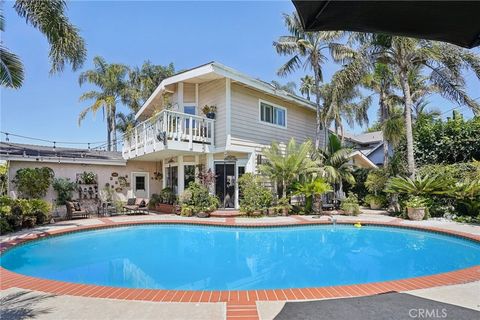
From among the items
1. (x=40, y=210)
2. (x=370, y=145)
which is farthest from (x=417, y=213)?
(x=370, y=145)

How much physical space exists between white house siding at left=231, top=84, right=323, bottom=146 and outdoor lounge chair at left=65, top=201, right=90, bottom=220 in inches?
328

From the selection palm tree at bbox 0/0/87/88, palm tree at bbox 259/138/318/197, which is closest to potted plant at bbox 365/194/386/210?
palm tree at bbox 259/138/318/197

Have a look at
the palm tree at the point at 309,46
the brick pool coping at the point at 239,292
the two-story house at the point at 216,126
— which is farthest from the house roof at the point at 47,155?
the palm tree at the point at 309,46

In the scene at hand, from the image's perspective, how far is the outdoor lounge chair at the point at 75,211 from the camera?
49.2 ft

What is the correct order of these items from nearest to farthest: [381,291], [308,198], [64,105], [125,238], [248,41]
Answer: [381,291], [125,238], [248,41], [308,198], [64,105]

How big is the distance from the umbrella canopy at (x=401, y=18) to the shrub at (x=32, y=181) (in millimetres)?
16645

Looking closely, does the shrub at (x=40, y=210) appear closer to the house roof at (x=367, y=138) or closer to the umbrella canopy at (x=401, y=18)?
the umbrella canopy at (x=401, y=18)

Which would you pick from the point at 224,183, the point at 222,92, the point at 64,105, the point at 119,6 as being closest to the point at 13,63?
the point at 119,6

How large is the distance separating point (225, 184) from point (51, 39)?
956cm

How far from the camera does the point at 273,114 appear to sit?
18.0 metres

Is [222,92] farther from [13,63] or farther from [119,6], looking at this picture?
[13,63]

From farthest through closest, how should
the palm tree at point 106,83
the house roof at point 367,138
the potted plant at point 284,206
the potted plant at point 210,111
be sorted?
1. the house roof at point 367,138
2. the palm tree at point 106,83
3. the potted plant at point 210,111
4. the potted plant at point 284,206

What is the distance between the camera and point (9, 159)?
14.9m

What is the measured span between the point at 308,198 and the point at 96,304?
41.1 ft
